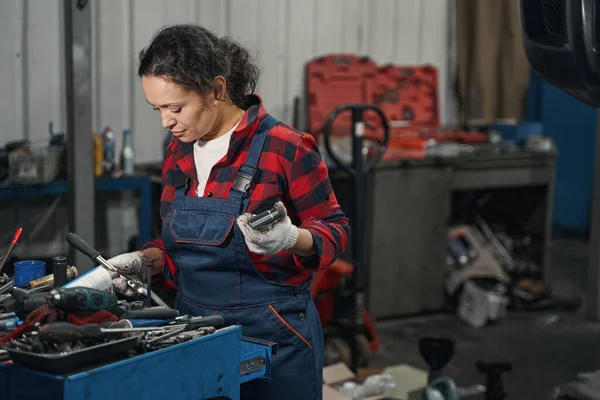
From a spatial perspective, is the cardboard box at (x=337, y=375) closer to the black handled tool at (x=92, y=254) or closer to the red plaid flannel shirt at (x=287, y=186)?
the red plaid flannel shirt at (x=287, y=186)

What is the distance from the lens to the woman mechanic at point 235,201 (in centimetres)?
171

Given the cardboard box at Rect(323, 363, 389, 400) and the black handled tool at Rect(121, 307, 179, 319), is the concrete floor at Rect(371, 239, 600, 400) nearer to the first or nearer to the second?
the cardboard box at Rect(323, 363, 389, 400)

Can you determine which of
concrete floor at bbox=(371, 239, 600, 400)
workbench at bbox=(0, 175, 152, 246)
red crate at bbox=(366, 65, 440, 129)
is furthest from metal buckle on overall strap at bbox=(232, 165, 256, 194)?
red crate at bbox=(366, 65, 440, 129)

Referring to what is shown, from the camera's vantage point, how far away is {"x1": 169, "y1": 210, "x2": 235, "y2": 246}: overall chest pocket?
174cm

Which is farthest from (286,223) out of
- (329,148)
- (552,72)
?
(329,148)

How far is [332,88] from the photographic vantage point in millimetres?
4598

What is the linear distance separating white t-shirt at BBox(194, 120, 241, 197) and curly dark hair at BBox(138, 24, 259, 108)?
0.10m

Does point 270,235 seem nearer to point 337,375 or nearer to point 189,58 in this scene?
point 189,58

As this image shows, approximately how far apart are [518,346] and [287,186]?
255 centimetres

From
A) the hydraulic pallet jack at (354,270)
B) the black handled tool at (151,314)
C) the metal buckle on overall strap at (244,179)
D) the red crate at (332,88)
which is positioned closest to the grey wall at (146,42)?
the red crate at (332,88)

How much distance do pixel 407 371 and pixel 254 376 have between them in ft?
6.22

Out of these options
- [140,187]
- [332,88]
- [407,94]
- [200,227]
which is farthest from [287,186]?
[407,94]

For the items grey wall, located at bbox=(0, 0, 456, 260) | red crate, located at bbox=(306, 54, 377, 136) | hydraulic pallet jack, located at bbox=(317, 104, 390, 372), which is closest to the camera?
hydraulic pallet jack, located at bbox=(317, 104, 390, 372)

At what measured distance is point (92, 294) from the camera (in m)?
1.38
